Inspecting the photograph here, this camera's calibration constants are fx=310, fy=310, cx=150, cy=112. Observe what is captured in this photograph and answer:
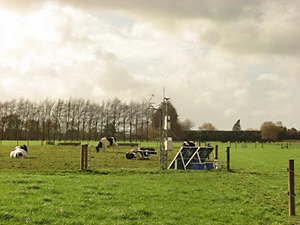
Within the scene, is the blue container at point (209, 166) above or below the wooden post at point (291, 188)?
below

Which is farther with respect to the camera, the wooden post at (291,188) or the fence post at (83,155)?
the fence post at (83,155)

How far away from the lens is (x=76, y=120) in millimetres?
87750

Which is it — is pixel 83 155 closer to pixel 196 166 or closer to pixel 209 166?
pixel 196 166

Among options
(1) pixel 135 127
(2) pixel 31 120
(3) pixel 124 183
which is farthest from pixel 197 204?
(2) pixel 31 120

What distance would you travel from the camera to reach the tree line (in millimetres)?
86875

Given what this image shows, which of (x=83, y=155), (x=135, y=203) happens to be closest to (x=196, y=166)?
→ (x=83, y=155)

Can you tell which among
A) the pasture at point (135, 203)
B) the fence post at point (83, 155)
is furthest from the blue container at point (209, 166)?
the fence post at point (83, 155)

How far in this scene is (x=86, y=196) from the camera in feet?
33.4

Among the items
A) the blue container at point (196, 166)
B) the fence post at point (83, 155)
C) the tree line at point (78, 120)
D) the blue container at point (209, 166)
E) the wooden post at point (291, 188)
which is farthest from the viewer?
the tree line at point (78, 120)

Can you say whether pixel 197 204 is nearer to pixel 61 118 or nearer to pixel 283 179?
pixel 283 179

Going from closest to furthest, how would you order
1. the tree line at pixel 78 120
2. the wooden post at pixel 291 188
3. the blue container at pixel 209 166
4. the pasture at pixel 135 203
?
1. the pasture at pixel 135 203
2. the wooden post at pixel 291 188
3. the blue container at pixel 209 166
4. the tree line at pixel 78 120

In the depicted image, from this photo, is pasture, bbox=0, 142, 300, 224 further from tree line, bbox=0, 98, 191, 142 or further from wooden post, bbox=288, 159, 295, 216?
tree line, bbox=0, 98, 191, 142

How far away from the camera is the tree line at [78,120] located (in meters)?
86.9

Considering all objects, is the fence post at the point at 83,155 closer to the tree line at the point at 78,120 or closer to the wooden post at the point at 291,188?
the wooden post at the point at 291,188
